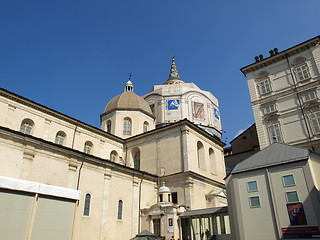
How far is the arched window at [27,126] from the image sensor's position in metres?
23.6

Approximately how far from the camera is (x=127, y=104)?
115 feet

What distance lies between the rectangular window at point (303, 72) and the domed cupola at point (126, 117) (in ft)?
61.7

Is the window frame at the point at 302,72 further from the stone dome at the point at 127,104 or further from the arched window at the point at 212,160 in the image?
the stone dome at the point at 127,104

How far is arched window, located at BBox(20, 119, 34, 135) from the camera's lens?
23.6m

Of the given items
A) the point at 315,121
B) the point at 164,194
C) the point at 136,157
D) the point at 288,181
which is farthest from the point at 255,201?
the point at 136,157

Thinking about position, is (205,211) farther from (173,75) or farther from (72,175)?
(173,75)

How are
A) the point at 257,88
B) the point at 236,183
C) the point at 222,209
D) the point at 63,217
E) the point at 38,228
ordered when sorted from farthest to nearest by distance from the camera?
the point at 257,88 < the point at 222,209 < the point at 236,183 < the point at 63,217 < the point at 38,228

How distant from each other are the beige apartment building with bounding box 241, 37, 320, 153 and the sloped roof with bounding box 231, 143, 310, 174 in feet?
19.3

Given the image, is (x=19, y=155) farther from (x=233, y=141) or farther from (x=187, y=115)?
(x=233, y=141)

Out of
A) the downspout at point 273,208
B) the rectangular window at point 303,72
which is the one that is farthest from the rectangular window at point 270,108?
the downspout at point 273,208

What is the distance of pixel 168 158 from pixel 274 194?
13.3 metres

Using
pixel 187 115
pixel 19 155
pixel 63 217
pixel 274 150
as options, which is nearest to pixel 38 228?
pixel 63 217

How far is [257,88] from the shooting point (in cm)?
2691

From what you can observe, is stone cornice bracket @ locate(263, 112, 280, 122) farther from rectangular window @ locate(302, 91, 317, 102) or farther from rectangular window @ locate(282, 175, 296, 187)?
rectangular window @ locate(282, 175, 296, 187)
